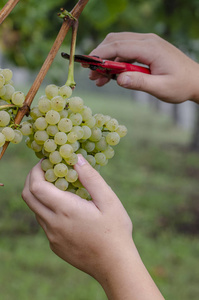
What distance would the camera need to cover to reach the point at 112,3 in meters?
2.05

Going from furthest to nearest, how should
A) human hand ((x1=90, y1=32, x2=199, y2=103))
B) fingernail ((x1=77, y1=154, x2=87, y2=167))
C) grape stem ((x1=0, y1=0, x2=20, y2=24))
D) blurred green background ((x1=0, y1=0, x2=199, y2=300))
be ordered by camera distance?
1. blurred green background ((x1=0, y1=0, x2=199, y2=300))
2. human hand ((x1=90, y1=32, x2=199, y2=103))
3. fingernail ((x1=77, y1=154, x2=87, y2=167))
4. grape stem ((x1=0, y1=0, x2=20, y2=24))

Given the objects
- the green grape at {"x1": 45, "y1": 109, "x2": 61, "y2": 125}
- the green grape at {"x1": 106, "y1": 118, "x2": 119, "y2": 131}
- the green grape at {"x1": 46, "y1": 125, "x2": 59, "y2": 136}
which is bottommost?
the green grape at {"x1": 46, "y1": 125, "x2": 59, "y2": 136}

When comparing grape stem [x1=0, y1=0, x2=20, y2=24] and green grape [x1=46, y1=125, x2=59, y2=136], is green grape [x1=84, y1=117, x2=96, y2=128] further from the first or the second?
grape stem [x1=0, y1=0, x2=20, y2=24]

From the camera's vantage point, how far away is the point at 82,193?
0.88 meters

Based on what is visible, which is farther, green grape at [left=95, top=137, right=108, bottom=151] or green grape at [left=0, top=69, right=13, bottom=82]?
green grape at [left=95, top=137, right=108, bottom=151]

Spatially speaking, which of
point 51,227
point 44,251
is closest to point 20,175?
point 44,251

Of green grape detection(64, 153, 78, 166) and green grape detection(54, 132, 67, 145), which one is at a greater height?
green grape detection(54, 132, 67, 145)

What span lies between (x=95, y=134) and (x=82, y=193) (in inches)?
5.1

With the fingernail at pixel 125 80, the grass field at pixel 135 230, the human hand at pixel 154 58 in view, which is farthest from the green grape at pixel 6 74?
the grass field at pixel 135 230

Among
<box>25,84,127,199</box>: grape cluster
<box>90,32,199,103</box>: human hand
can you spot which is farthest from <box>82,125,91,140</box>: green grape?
<box>90,32,199,103</box>: human hand

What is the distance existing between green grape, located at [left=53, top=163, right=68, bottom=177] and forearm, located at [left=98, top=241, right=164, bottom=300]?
203 millimetres

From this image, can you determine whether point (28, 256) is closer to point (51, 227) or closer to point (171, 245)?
point (171, 245)

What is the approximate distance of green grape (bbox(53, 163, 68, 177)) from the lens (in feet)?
2.64

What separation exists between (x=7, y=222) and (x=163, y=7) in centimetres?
231
